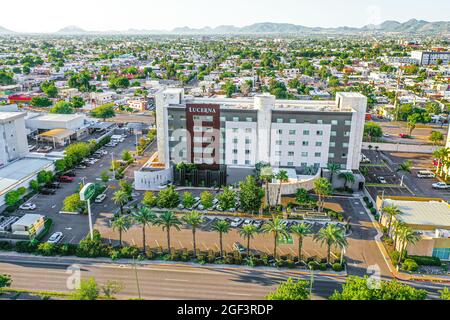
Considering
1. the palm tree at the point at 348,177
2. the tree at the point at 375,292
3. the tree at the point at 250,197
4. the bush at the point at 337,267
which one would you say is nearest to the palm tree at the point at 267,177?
the tree at the point at 250,197

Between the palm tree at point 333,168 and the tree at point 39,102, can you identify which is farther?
the tree at point 39,102

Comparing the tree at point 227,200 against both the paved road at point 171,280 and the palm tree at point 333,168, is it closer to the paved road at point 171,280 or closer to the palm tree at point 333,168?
the paved road at point 171,280

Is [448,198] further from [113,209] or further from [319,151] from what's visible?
[113,209]

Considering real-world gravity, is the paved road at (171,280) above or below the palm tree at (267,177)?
below

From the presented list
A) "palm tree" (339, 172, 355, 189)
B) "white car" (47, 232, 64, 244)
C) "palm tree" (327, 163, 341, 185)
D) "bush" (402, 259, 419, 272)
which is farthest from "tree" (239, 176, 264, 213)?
"white car" (47, 232, 64, 244)

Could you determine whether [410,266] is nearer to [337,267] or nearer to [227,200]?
[337,267]

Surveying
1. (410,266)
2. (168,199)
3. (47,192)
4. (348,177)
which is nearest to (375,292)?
(410,266)

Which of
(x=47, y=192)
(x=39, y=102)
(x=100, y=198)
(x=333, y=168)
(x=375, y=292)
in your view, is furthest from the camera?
(x=39, y=102)
